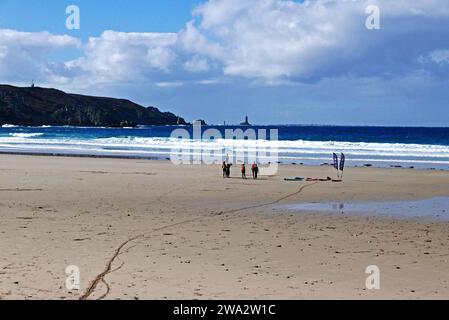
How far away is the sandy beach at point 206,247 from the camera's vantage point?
7.07 metres

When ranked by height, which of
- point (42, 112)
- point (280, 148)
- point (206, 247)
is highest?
point (42, 112)

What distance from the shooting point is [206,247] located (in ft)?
31.1

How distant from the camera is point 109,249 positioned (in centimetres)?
920

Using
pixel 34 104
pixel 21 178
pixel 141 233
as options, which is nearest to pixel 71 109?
pixel 34 104

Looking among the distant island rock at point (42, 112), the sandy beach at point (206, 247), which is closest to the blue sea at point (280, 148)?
the sandy beach at point (206, 247)

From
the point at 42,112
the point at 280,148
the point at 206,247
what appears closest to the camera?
the point at 206,247

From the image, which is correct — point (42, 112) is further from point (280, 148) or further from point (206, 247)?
point (206, 247)

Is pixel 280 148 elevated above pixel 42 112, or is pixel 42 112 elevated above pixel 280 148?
pixel 42 112

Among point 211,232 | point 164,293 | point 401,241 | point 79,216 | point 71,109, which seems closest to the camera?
point 164,293

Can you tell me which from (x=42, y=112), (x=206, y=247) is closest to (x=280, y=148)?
(x=206, y=247)

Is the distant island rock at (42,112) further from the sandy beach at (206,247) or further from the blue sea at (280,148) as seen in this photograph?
the sandy beach at (206,247)

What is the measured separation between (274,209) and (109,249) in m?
6.16

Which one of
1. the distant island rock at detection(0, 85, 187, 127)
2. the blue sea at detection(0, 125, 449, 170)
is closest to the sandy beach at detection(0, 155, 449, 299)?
the blue sea at detection(0, 125, 449, 170)

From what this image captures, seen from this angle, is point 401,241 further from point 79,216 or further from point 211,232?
point 79,216
